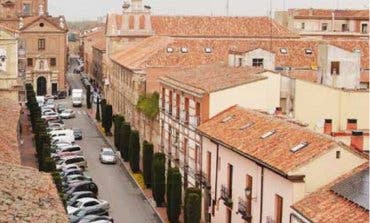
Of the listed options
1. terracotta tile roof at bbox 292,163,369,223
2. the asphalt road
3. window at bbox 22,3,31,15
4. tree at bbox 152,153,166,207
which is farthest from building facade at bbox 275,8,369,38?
terracotta tile roof at bbox 292,163,369,223

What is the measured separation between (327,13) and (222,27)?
2779cm

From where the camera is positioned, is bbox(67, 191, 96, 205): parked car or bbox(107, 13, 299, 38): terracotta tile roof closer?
bbox(67, 191, 96, 205): parked car

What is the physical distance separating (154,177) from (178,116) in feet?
13.8

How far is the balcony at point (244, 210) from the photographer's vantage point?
3198cm

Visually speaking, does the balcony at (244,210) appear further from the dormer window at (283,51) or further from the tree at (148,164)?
the dormer window at (283,51)

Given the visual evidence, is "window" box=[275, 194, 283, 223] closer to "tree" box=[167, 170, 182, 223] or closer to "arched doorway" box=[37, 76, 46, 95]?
"tree" box=[167, 170, 182, 223]

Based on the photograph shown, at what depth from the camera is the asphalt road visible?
139 ft

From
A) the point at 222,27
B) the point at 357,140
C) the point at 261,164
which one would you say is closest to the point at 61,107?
the point at 222,27

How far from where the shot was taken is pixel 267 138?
32344mm

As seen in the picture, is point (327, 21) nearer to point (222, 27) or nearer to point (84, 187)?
point (222, 27)

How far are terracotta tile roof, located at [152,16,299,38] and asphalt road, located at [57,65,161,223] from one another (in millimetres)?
16384

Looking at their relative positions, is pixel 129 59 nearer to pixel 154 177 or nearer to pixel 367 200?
pixel 154 177

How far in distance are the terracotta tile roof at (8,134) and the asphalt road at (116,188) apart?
758 cm

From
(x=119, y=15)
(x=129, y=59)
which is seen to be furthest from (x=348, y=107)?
(x=119, y=15)
